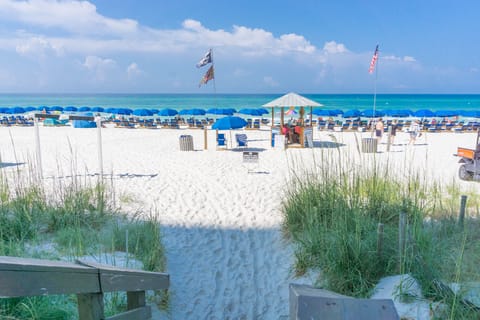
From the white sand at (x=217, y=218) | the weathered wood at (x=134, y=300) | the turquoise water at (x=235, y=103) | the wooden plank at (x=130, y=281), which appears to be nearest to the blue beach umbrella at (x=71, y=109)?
the turquoise water at (x=235, y=103)

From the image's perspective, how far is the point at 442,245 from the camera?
3541 millimetres

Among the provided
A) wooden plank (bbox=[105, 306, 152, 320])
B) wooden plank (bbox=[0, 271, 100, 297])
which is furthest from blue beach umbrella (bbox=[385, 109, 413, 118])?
wooden plank (bbox=[0, 271, 100, 297])

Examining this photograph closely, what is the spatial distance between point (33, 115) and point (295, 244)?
233 inches

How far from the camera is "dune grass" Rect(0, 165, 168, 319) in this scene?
3.25 meters

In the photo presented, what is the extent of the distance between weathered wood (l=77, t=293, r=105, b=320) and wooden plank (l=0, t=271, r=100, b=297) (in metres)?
0.12

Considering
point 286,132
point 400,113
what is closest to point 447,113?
point 400,113

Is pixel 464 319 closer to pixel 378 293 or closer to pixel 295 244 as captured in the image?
pixel 378 293

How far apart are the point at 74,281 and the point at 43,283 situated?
161 mm

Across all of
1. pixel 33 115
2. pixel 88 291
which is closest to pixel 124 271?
pixel 88 291

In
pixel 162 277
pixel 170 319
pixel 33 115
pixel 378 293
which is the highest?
pixel 33 115

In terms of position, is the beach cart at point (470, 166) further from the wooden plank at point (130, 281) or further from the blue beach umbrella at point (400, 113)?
the blue beach umbrella at point (400, 113)

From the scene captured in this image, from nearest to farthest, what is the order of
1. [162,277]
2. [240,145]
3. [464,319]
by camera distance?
1. [162,277]
2. [464,319]
3. [240,145]

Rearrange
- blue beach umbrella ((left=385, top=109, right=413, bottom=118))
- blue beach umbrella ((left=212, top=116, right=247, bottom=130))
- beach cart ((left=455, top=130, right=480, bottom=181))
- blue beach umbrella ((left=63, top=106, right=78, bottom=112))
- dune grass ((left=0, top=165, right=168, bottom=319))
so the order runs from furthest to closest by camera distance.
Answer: blue beach umbrella ((left=63, top=106, right=78, bottom=112))
blue beach umbrella ((left=385, top=109, right=413, bottom=118))
blue beach umbrella ((left=212, top=116, right=247, bottom=130))
beach cart ((left=455, top=130, right=480, bottom=181))
dune grass ((left=0, top=165, right=168, bottom=319))

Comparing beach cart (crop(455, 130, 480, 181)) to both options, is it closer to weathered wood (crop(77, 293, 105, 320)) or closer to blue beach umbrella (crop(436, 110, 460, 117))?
weathered wood (crop(77, 293, 105, 320))
